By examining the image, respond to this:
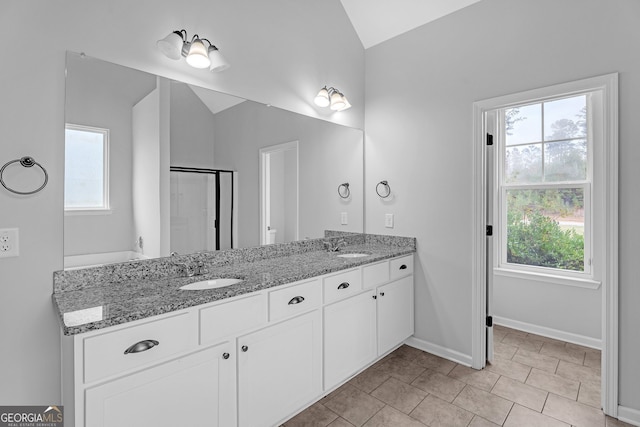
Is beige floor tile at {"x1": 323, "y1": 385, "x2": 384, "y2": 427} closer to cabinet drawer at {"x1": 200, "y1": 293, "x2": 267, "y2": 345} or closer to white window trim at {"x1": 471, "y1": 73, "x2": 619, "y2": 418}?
cabinet drawer at {"x1": 200, "y1": 293, "x2": 267, "y2": 345}

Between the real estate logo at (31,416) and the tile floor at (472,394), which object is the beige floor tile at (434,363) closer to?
the tile floor at (472,394)

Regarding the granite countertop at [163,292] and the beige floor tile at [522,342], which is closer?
the granite countertop at [163,292]

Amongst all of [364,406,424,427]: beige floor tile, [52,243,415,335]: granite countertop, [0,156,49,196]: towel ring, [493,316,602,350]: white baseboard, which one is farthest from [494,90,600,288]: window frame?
[0,156,49,196]: towel ring

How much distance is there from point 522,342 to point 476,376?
35.0 inches

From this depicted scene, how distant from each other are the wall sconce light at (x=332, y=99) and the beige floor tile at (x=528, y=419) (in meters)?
2.42

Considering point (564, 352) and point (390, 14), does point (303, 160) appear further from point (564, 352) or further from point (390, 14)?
point (564, 352)

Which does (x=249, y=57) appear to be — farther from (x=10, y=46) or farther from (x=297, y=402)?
(x=297, y=402)

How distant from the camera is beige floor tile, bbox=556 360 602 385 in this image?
2.37 m

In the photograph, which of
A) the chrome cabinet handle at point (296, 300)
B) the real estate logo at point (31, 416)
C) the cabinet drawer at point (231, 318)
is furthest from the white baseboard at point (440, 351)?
the real estate logo at point (31, 416)

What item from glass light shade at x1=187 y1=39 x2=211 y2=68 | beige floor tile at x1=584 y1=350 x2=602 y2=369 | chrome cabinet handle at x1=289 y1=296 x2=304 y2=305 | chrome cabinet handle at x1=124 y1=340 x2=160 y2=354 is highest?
glass light shade at x1=187 y1=39 x2=211 y2=68

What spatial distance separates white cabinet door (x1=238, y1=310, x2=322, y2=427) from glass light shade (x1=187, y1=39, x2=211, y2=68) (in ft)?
4.92

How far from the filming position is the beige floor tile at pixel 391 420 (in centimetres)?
190

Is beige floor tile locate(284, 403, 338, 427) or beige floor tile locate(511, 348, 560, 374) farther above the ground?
beige floor tile locate(511, 348, 560, 374)

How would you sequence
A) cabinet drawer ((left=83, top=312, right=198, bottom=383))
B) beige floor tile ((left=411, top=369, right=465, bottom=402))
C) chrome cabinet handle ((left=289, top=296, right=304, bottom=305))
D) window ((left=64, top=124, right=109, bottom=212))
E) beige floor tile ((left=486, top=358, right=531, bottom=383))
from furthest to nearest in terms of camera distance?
beige floor tile ((left=486, top=358, right=531, bottom=383)), beige floor tile ((left=411, top=369, right=465, bottom=402)), chrome cabinet handle ((left=289, top=296, right=304, bottom=305)), window ((left=64, top=124, right=109, bottom=212)), cabinet drawer ((left=83, top=312, right=198, bottom=383))
